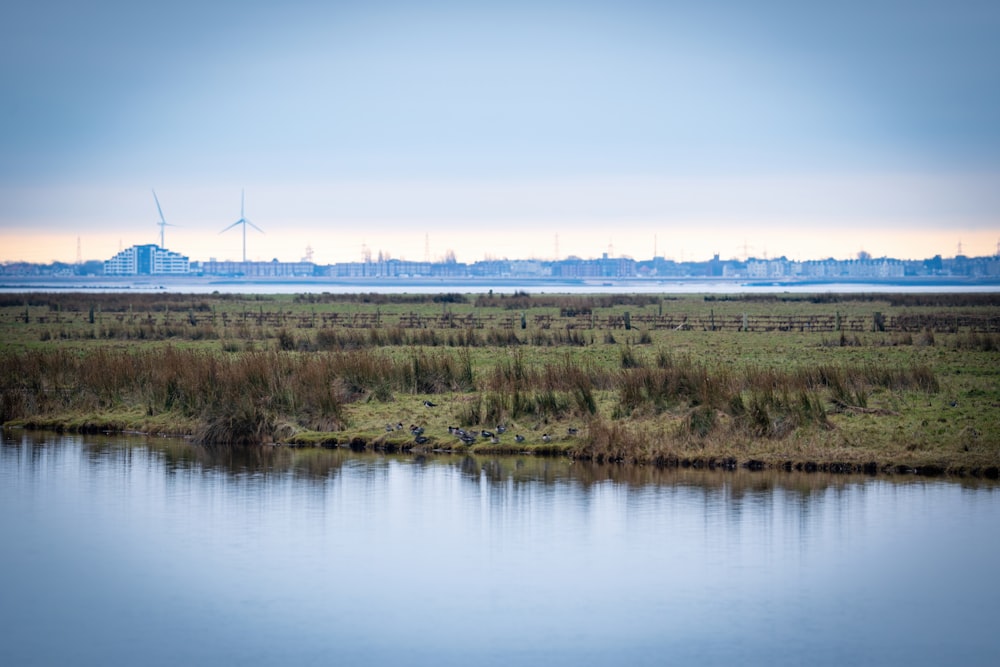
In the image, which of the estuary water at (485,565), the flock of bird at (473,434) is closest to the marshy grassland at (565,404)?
the flock of bird at (473,434)

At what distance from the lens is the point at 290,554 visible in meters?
19.3

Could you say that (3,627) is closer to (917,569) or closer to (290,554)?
(290,554)

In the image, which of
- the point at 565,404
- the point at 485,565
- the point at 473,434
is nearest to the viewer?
the point at 485,565

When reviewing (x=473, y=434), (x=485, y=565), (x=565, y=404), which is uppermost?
(x=565, y=404)

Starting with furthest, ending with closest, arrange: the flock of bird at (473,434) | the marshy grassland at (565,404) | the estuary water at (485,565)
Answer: the flock of bird at (473,434) < the marshy grassland at (565,404) < the estuary water at (485,565)

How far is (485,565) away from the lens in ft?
61.5

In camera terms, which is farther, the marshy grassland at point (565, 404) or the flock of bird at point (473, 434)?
the flock of bird at point (473, 434)

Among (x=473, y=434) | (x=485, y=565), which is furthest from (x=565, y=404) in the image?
(x=485, y=565)

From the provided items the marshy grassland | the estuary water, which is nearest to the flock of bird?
the marshy grassland

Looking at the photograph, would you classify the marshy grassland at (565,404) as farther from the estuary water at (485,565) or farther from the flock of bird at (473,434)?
the estuary water at (485,565)

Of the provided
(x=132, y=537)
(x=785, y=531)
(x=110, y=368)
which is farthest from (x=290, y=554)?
(x=110, y=368)

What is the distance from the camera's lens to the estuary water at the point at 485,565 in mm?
14945

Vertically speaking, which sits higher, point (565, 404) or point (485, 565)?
point (565, 404)

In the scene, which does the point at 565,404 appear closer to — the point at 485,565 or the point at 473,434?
the point at 473,434
